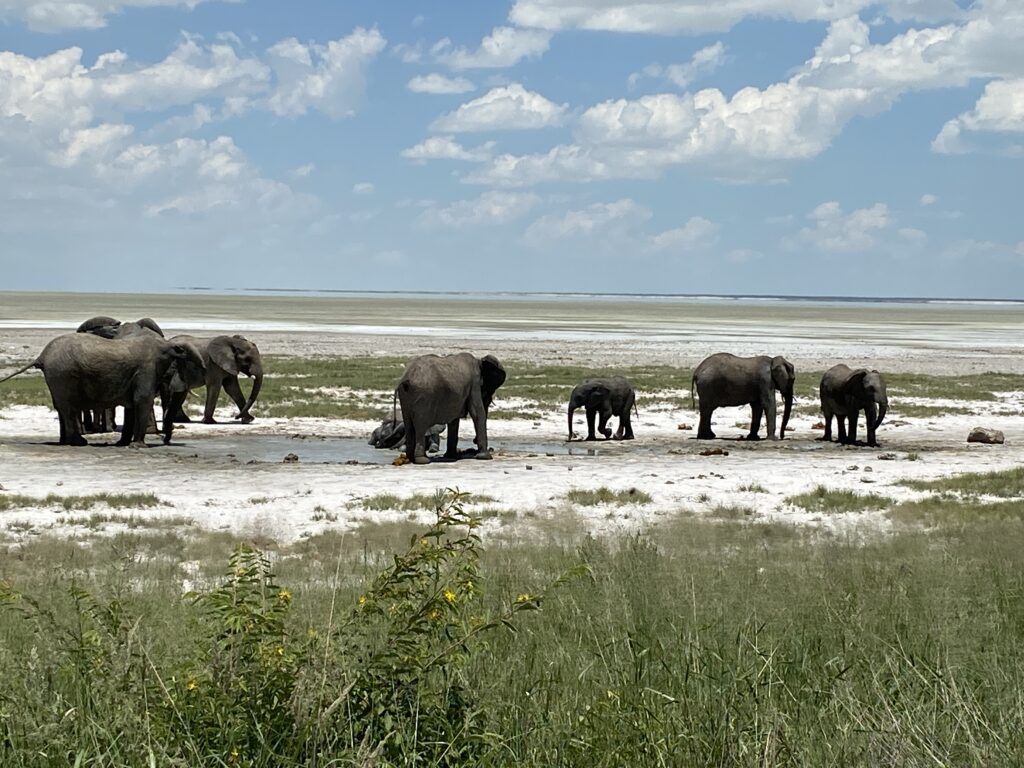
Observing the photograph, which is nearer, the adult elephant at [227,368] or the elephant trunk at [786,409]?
the elephant trunk at [786,409]

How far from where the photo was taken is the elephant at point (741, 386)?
25516 mm

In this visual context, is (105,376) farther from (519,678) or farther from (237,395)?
(519,678)

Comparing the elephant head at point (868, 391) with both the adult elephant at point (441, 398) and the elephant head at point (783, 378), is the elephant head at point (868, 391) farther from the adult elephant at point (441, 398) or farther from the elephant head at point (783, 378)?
the adult elephant at point (441, 398)

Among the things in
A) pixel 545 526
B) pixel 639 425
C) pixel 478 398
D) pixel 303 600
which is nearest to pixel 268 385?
pixel 639 425

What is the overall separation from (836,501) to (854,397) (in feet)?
26.3

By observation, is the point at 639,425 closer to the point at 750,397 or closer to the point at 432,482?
the point at 750,397

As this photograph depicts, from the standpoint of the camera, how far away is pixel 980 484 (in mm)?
18172

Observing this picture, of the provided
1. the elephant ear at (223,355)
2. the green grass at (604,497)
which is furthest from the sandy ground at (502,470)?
the elephant ear at (223,355)

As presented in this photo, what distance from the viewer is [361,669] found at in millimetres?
5035

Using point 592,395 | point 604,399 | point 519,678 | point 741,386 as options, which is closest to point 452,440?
point 592,395

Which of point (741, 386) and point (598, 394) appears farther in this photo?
point (741, 386)

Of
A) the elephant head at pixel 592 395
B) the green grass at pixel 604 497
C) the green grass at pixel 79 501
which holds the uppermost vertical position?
the elephant head at pixel 592 395

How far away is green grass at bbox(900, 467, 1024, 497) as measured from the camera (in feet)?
57.6

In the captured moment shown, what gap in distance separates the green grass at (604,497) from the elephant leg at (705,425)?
849 cm
